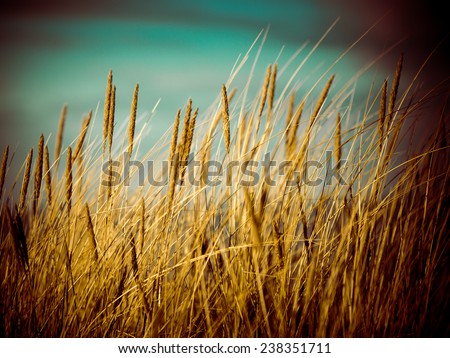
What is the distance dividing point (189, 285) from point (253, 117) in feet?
1.58

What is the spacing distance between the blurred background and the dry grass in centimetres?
22

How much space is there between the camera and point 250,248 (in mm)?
1048

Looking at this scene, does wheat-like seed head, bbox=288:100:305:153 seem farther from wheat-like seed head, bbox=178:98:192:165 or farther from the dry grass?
wheat-like seed head, bbox=178:98:192:165

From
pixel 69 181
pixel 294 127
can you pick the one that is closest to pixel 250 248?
pixel 294 127

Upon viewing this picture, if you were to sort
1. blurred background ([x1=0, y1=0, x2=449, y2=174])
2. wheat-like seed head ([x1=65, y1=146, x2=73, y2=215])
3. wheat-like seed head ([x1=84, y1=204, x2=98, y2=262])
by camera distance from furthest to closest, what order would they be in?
blurred background ([x1=0, y1=0, x2=449, y2=174]) → wheat-like seed head ([x1=65, y1=146, x2=73, y2=215]) → wheat-like seed head ([x1=84, y1=204, x2=98, y2=262])

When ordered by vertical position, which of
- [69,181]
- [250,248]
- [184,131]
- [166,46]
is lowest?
[250,248]

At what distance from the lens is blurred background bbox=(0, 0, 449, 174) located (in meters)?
1.32

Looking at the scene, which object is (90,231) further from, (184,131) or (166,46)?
(166,46)

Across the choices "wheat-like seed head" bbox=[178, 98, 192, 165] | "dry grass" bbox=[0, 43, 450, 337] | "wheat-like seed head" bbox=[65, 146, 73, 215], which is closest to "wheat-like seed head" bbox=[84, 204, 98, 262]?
"dry grass" bbox=[0, 43, 450, 337]

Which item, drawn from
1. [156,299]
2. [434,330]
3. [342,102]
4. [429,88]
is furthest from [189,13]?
[434,330]

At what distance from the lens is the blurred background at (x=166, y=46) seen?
1.32 metres

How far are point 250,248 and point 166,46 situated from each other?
0.73m

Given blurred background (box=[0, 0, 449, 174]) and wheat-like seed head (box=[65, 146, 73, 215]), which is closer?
wheat-like seed head (box=[65, 146, 73, 215])

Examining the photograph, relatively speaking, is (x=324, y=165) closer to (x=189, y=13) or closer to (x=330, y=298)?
(x=330, y=298)
